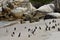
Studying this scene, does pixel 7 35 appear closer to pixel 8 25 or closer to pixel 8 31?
pixel 8 31

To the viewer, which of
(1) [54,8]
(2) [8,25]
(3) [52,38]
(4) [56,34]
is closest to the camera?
(3) [52,38]

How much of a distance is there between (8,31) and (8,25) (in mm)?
1382

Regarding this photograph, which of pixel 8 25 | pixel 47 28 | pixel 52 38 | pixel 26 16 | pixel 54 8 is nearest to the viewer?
pixel 52 38

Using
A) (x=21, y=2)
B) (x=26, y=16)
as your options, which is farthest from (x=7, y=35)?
(x=21, y=2)

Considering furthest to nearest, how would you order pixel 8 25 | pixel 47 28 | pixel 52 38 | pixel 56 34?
pixel 8 25 → pixel 47 28 → pixel 56 34 → pixel 52 38

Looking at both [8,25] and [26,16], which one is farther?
[26,16]

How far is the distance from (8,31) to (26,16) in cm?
312

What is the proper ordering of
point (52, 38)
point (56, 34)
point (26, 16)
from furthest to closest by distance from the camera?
point (26, 16) < point (56, 34) < point (52, 38)

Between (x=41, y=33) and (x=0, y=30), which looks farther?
(x=0, y=30)

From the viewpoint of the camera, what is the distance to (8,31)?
32.8 feet

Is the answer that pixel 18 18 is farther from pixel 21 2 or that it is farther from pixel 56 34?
pixel 56 34

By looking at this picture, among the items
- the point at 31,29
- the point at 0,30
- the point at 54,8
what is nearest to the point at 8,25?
the point at 0,30

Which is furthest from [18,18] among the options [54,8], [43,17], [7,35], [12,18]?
[7,35]

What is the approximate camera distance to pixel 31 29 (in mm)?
9883
